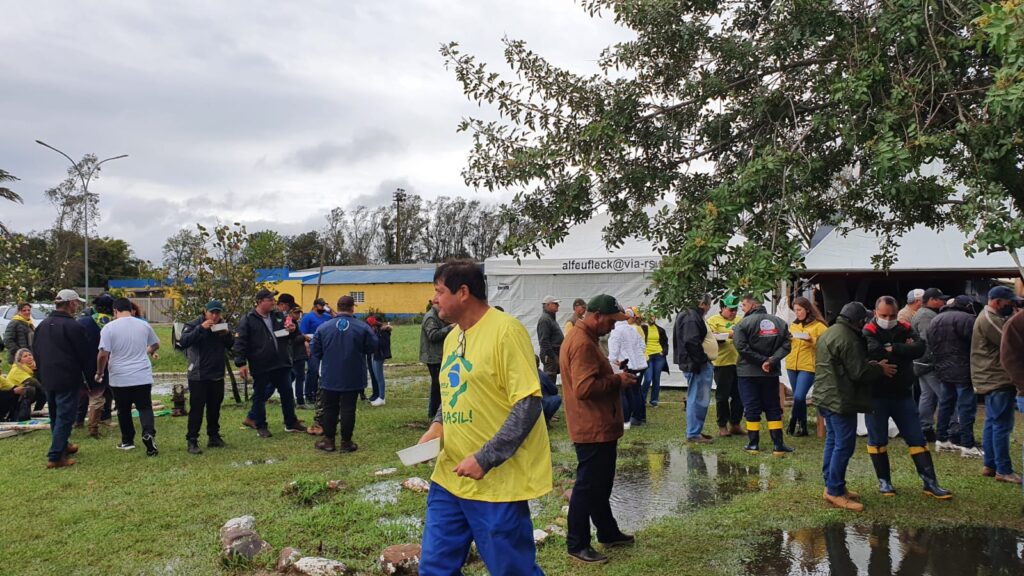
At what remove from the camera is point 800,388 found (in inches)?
360

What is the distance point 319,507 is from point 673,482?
3.45 metres

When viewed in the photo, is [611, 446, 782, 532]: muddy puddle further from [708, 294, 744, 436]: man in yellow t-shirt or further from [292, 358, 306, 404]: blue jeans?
[292, 358, 306, 404]: blue jeans

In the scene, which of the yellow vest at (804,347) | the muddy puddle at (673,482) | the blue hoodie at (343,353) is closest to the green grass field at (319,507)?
the muddy puddle at (673,482)

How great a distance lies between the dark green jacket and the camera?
19.3 ft

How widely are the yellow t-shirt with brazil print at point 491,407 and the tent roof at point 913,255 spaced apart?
11503 mm

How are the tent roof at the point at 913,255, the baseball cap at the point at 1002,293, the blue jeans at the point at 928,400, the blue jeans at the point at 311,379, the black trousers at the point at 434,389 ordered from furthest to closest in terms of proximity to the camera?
the tent roof at the point at 913,255, the blue jeans at the point at 311,379, the black trousers at the point at 434,389, the blue jeans at the point at 928,400, the baseball cap at the point at 1002,293

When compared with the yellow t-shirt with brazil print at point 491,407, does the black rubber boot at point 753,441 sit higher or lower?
lower

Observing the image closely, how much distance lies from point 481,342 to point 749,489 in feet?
15.2

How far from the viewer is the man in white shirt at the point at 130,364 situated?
827 centimetres

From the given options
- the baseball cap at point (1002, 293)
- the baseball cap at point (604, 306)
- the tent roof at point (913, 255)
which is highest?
the tent roof at point (913, 255)

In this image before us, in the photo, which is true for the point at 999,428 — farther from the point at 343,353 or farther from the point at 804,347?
the point at 343,353

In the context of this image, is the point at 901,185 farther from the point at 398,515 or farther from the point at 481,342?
the point at 398,515

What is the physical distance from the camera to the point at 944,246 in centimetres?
1350

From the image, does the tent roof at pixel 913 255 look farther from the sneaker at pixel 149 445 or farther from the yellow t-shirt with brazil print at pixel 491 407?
the yellow t-shirt with brazil print at pixel 491 407
